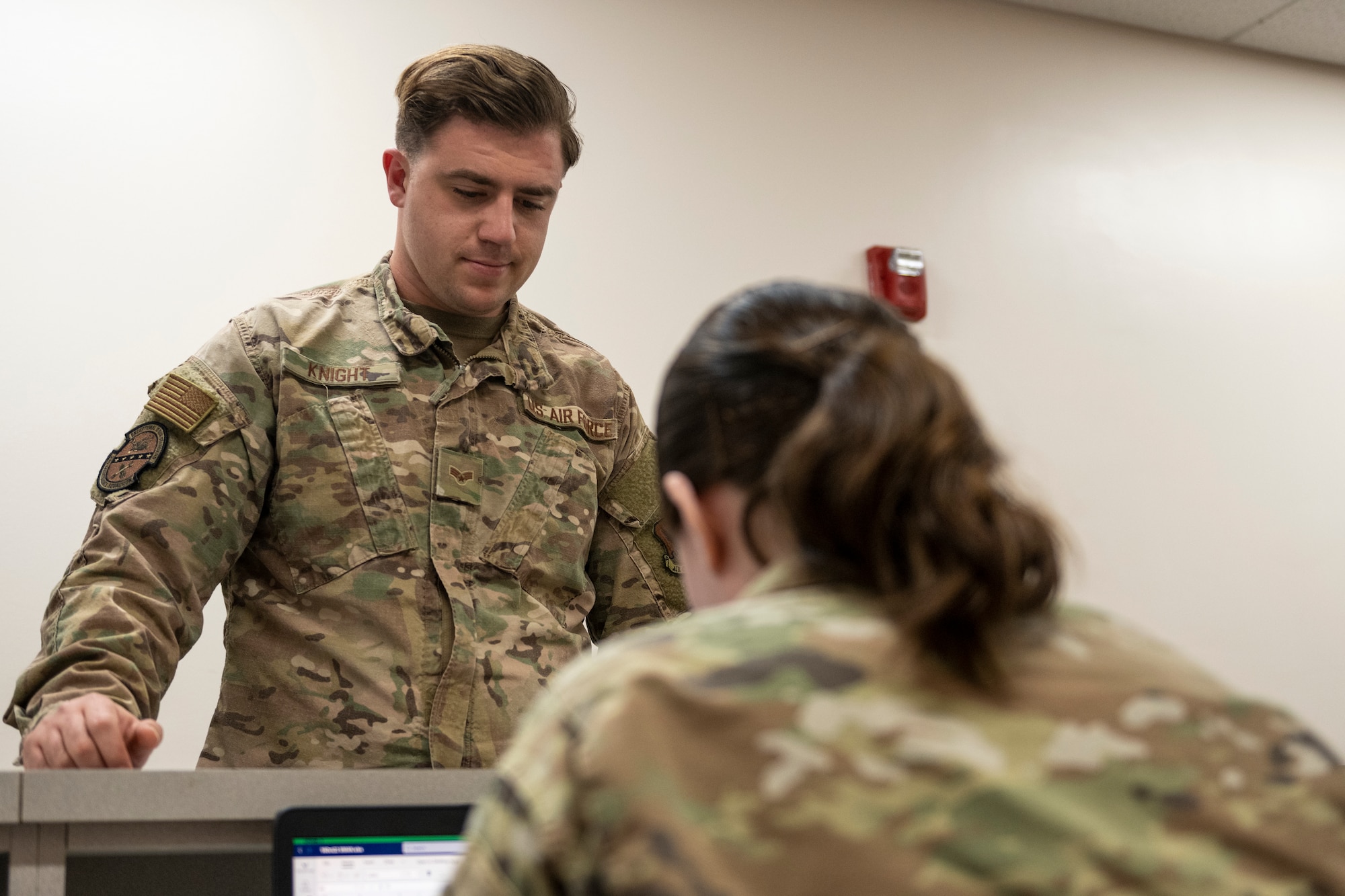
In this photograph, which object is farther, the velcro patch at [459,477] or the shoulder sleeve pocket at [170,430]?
the velcro patch at [459,477]

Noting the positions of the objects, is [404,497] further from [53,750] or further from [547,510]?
[53,750]

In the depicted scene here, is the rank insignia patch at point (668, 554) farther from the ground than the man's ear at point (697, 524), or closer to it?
closer to it

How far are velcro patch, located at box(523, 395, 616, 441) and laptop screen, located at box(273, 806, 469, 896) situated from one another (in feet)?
2.28

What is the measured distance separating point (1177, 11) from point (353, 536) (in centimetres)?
259

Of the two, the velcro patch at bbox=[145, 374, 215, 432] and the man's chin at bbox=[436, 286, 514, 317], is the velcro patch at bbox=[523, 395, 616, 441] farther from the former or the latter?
the velcro patch at bbox=[145, 374, 215, 432]

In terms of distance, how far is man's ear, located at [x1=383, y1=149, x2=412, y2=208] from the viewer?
1.64m

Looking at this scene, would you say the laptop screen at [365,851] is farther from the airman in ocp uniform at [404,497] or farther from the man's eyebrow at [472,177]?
the man's eyebrow at [472,177]

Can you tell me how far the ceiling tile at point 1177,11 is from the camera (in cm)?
309

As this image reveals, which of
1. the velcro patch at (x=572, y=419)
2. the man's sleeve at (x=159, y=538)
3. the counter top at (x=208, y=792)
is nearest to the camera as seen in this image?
the counter top at (x=208, y=792)

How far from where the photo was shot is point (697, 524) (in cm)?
69

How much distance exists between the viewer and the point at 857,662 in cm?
57

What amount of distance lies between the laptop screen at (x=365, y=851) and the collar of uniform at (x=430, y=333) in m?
0.71

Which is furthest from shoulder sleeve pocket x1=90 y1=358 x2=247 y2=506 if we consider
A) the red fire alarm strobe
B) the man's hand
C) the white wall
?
the red fire alarm strobe

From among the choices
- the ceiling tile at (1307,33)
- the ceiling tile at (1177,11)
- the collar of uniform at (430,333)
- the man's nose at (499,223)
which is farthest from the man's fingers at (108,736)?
the ceiling tile at (1307,33)
